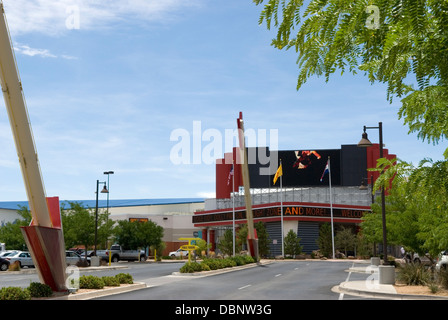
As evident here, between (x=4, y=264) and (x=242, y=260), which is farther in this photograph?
(x=4, y=264)

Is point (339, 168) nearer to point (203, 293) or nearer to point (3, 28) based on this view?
point (203, 293)

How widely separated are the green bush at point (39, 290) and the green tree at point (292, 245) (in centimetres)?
4977

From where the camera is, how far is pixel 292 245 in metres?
64.7

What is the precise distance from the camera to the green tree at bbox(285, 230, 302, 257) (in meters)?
64.6

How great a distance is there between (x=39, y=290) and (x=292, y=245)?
5030 cm

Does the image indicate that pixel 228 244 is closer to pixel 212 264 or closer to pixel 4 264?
pixel 4 264

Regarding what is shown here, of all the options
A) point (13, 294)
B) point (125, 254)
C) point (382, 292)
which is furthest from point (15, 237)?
point (382, 292)

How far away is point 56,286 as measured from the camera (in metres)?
17.8

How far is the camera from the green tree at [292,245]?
2544 inches

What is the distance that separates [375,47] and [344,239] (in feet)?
207

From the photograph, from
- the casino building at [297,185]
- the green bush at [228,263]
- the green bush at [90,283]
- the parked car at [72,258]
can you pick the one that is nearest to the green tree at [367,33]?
the green bush at [90,283]

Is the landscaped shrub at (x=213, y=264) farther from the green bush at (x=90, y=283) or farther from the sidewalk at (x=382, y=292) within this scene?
the green bush at (x=90, y=283)

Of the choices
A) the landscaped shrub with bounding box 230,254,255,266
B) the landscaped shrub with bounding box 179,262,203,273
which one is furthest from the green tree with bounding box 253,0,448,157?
the landscaped shrub with bounding box 230,254,255,266
